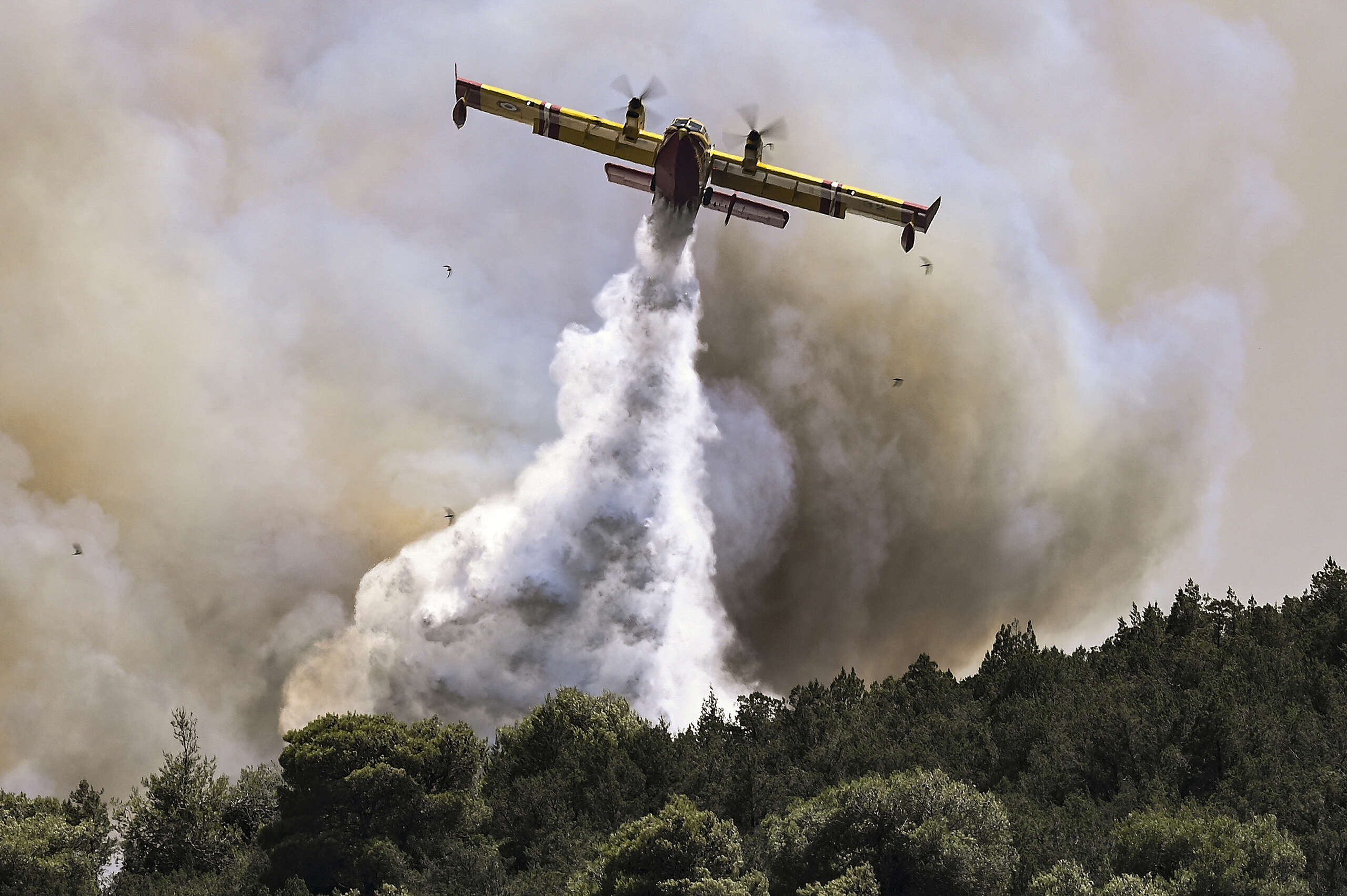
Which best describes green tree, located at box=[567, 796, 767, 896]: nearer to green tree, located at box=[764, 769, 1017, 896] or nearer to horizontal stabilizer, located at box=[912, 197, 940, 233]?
green tree, located at box=[764, 769, 1017, 896]

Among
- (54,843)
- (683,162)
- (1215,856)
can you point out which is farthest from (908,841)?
(54,843)

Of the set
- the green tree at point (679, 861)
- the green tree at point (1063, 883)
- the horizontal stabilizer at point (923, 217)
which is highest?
the horizontal stabilizer at point (923, 217)

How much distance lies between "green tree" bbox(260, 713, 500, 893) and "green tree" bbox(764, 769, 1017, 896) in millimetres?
18852

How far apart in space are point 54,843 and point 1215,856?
62091mm

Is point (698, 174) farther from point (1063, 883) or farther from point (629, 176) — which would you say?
point (1063, 883)

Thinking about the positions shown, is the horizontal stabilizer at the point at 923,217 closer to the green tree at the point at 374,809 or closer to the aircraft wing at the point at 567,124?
the aircraft wing at the point at 567,124

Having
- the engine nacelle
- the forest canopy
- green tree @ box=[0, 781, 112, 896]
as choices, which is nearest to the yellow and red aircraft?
the engine nacelle

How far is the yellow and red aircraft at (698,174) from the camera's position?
251ft

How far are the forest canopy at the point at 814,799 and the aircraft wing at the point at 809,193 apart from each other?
3251cm

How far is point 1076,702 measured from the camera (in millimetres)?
82875

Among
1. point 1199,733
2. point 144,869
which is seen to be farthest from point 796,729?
point 144,869

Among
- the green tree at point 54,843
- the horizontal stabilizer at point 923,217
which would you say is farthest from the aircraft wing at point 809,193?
the green tree at point 54,843

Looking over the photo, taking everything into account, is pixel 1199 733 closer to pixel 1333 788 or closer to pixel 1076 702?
pixel 1333 788

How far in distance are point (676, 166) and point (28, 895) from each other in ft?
177
